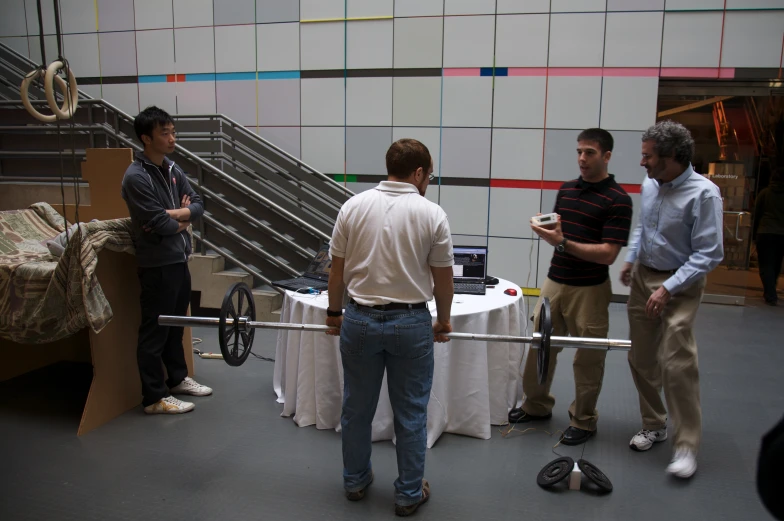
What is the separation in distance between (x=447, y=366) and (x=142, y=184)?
1858 millimetres

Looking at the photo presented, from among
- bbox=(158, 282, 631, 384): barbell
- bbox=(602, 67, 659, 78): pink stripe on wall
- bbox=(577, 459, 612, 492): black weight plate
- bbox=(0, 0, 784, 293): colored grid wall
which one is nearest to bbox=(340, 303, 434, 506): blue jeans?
bbox=(158, 282, 631, 384): barbell

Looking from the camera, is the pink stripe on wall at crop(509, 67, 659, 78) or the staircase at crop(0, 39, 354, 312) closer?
the staircase at crop(0, 39, 354, 312)

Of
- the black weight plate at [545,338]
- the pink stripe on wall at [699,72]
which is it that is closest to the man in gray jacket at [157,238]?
the black weight plate at [545,338]

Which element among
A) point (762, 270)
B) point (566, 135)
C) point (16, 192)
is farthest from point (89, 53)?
point (762, 270)

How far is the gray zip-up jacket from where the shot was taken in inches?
113

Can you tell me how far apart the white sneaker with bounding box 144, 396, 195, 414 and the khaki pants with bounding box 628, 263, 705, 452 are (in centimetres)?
248

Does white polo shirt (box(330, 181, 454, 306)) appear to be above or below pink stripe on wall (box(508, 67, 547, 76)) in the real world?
below

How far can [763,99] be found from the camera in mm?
5594

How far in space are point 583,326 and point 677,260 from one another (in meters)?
0.52

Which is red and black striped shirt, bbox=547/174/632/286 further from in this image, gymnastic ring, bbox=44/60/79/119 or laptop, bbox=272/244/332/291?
gymnastic ring, bbox=44/60/79/119

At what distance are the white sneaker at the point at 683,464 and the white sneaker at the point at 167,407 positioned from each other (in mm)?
2526

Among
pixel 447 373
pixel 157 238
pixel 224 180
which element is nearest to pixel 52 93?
pixel 157 238

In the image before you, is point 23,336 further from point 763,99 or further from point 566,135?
point 763,99

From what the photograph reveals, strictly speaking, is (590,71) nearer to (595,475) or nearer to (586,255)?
(586,255)
